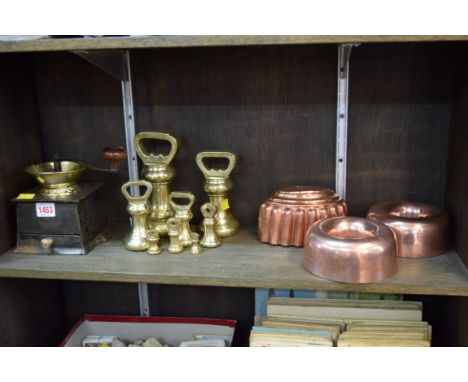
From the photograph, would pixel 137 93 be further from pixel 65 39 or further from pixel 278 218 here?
pixel 278 218

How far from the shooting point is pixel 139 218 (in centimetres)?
130

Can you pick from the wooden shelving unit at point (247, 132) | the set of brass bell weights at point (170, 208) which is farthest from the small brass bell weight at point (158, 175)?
the wooden shelving unit at point (247, 132)

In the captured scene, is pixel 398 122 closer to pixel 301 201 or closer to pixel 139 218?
pixel 301 201

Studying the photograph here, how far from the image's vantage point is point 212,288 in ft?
5.11

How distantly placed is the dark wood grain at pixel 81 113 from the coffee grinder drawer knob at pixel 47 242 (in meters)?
0.24

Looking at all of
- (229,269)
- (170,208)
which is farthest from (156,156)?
(229,269)

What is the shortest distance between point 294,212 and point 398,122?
397 millimetres

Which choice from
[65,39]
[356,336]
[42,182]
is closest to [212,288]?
[356,336]

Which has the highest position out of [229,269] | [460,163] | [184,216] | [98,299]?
[460,163]

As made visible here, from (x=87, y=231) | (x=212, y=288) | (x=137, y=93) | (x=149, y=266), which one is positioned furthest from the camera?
(x=212, y=288)

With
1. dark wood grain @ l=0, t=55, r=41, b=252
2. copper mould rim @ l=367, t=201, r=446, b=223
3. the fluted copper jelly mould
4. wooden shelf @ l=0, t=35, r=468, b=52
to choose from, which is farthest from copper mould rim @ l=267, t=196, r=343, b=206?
dark wood grain @ l=0, t=55, r=41, b=252

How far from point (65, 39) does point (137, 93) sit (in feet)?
1.35

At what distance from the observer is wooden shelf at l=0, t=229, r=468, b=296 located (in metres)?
1.09

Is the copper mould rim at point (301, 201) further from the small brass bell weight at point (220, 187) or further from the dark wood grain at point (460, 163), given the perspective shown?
the dark wood grain at point (460, 163)
